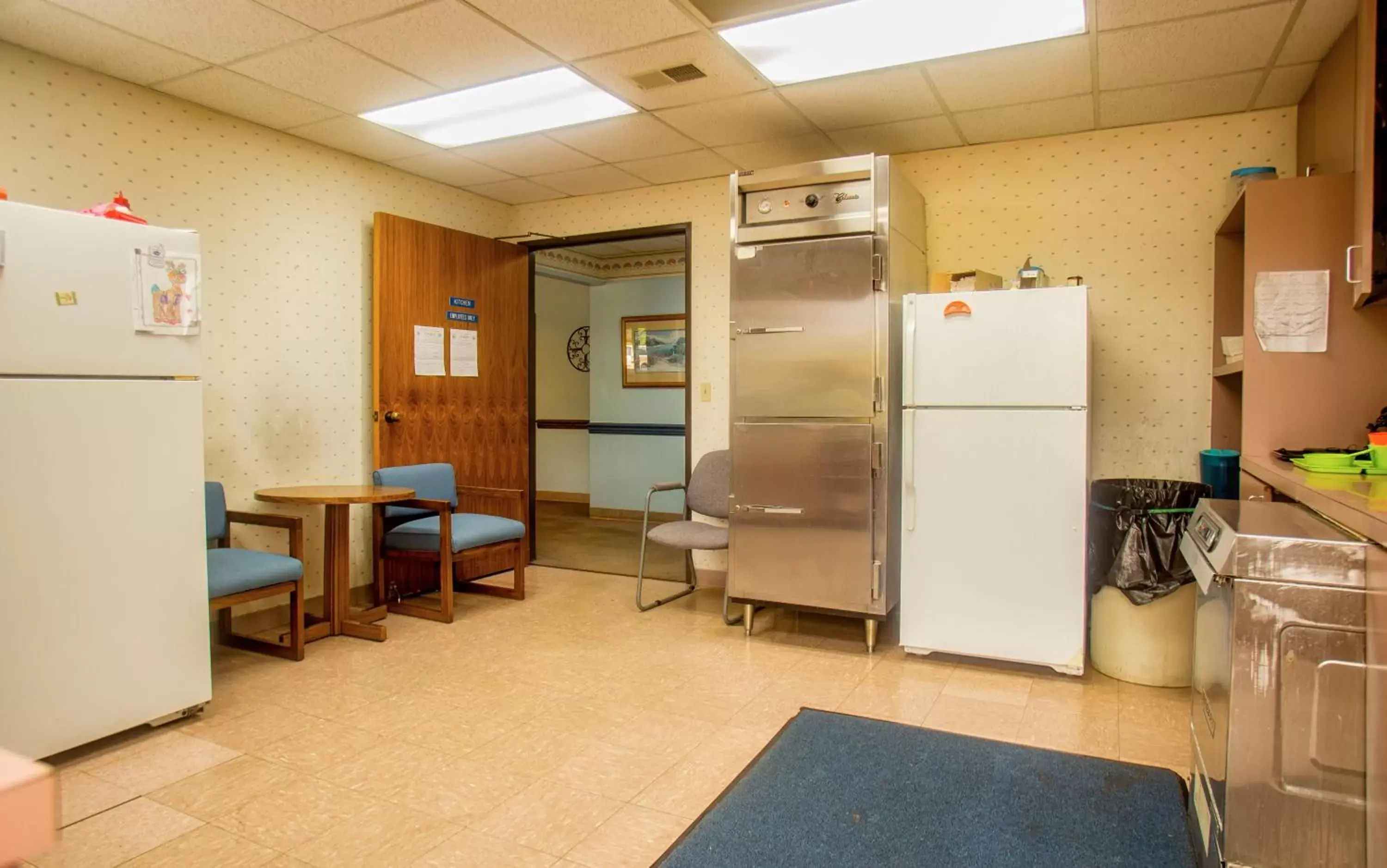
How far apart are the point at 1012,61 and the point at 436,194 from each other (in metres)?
3.37

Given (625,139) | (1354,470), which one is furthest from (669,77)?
(1354,470)

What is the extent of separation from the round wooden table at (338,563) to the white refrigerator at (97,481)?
0.89 meters

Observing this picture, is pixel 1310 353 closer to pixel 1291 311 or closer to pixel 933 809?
pixel 1291 311

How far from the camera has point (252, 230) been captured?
3775mm

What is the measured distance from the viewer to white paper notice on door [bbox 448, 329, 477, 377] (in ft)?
15.5

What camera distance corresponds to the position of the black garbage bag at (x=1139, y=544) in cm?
304

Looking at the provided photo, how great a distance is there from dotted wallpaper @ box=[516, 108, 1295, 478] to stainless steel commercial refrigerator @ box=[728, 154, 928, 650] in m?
0.52

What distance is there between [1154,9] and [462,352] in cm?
381

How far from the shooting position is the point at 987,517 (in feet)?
10.7

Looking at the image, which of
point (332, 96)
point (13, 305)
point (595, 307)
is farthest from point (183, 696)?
point (595, 307)

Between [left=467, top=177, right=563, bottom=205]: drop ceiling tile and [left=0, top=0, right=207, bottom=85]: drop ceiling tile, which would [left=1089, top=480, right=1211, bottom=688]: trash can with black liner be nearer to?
[left=467, top=177, right=563, bottom=205]: drop ceiling tile

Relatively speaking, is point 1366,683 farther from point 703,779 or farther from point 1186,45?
point 1186,45

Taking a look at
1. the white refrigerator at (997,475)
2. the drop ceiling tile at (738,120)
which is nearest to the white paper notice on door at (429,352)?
the drop ceiling tile at (738,120)

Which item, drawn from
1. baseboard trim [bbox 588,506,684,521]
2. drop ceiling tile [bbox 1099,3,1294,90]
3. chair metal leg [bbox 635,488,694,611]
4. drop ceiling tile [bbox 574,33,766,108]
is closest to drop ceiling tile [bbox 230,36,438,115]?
drop ceiling tile [bbox 574,33,766,108]
